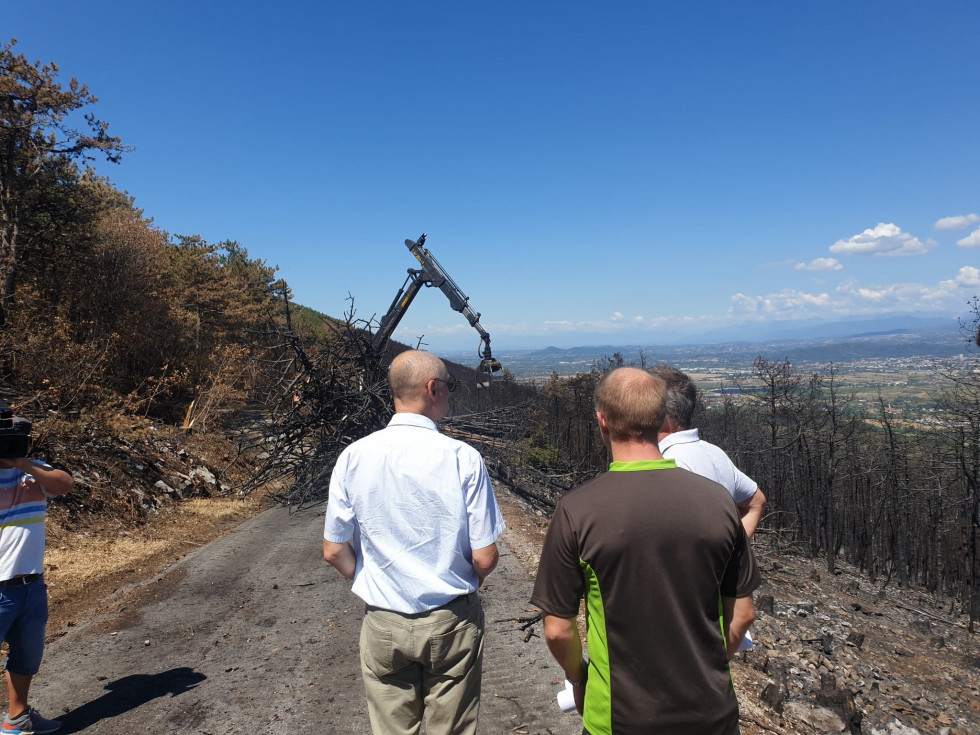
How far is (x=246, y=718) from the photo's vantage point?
3469 mm

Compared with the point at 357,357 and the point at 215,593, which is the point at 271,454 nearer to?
the point at 357,357

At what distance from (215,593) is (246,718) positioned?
8.29 ft

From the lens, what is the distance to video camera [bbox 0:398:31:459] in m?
2.95

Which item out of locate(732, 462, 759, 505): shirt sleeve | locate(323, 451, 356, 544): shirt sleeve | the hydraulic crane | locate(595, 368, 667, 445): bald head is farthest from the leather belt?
the hydraulic crane

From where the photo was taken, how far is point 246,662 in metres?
4.21

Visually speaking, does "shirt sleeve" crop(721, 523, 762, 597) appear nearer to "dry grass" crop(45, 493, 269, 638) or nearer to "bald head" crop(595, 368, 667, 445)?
"bald head" crop(595, 368, 667, 445)

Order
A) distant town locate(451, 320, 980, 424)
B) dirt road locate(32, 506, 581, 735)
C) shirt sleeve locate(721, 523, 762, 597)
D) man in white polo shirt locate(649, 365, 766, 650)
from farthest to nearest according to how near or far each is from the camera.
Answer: distant town locate(451, 320, 980, 424) < dirt road locate(32, 506, 581, 735) < man in white polo shirt locate(649, 365, 766, 650) < shirt sleeve locate(721, 523, 762, 597)

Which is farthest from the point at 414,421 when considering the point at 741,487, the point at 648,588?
the point at 741,487

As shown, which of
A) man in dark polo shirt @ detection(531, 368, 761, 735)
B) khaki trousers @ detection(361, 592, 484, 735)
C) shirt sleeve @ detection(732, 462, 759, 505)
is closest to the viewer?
man in dark polo shirt @ detection(531, 368, 761, 735)

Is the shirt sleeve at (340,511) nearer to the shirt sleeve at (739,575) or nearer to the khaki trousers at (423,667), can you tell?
the khaki trousers at (423,667)

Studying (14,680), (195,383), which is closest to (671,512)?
(14,680)

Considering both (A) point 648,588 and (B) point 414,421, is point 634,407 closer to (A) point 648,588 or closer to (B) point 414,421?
(A) point 648,588

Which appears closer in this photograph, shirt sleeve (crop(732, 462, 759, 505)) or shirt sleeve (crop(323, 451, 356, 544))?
shirt sleeve (crop(323, 451, 356, 544))

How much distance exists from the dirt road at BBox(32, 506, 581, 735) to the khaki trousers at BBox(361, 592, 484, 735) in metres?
1.34
